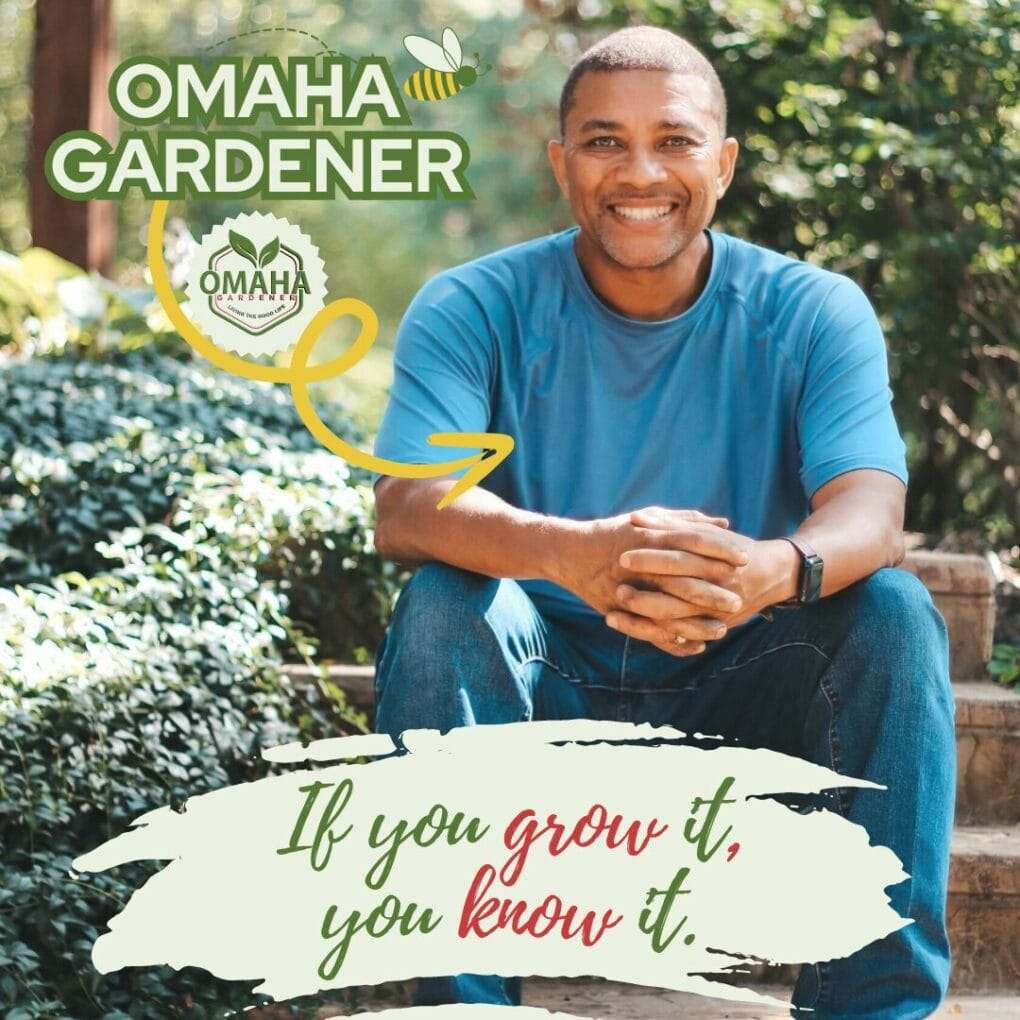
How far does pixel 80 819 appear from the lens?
272 cm

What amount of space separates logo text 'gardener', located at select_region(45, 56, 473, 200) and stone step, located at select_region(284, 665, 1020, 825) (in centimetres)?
149

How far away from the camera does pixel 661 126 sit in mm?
2596

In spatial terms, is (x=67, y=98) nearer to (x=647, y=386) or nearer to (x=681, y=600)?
(x=647, y=386)

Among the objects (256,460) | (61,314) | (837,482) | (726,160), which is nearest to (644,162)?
(726,160)

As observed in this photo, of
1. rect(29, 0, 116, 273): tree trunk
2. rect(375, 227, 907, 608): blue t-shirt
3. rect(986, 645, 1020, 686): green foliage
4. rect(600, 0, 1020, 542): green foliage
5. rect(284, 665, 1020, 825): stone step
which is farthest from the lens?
rect(29, 0, 116, 273): tree trunk

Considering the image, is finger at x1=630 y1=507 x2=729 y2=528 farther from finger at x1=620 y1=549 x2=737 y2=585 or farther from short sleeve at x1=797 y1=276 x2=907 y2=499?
short sleeve at x1=797 y1=276 x2=907 y2=499

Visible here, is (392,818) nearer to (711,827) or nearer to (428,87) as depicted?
(711,827)

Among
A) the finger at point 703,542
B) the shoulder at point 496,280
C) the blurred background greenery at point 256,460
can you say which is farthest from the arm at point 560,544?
the blurred background greenery at point 256,460

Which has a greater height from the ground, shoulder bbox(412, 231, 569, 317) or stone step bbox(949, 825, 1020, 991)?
shoulder bbox(412, 231, 569, 317)

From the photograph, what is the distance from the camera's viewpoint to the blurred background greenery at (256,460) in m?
2.71

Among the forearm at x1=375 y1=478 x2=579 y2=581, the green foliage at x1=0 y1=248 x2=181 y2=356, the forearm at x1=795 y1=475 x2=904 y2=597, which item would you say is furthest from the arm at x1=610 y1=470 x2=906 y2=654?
the green foliage at x1=0 y1=248 x2=181 y2=356

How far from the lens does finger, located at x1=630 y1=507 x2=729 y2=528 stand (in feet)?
7.00

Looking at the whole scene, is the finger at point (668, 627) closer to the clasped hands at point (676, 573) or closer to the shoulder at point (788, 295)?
the clasped hands at point (676, 573)

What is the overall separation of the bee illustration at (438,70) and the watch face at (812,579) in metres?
0.83
